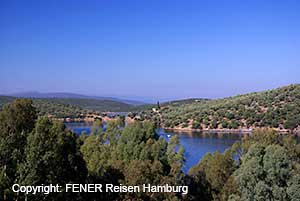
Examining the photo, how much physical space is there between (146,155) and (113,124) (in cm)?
1032

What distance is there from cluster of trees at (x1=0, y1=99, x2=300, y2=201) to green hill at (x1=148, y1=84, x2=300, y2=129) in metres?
52.9

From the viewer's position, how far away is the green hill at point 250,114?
79.4 metres

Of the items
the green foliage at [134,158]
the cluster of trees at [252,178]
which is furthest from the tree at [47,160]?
the cluster of trees at [252,178]

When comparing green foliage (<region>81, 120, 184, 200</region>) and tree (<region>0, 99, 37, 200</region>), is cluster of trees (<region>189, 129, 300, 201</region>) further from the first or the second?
tree (<region>0, 99, 37, 200</region>)

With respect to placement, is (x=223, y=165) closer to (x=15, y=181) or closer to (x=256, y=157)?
(x=256, y=157)

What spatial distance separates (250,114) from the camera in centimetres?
8519

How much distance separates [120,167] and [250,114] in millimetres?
66731

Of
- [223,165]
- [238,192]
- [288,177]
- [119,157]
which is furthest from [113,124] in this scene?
[288,177]

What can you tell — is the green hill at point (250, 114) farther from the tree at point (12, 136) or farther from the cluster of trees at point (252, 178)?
the tree at point (12, 136)

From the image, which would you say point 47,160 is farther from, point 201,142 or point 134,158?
point 201,142

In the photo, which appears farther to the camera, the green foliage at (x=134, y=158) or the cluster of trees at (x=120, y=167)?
the green foliage at (x=134, y=158)

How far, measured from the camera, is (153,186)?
19.1 m

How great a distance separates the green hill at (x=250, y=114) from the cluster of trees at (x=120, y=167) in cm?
5287

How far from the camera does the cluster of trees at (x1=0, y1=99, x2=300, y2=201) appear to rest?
15445 mm
